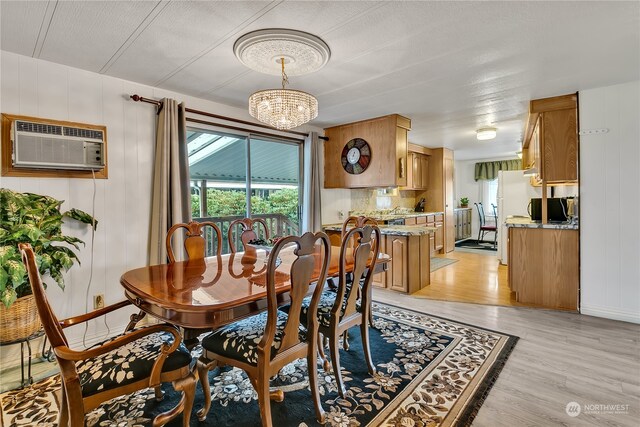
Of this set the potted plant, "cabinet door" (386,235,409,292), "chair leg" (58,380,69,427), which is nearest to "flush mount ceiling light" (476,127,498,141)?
"cabinet door" (386,235,409,292)

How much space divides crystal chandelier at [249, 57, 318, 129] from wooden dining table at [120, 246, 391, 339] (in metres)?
1.10

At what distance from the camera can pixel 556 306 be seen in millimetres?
3479

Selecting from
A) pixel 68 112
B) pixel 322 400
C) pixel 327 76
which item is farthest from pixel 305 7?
pixel 322 400

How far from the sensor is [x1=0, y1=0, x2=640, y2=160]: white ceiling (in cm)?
187

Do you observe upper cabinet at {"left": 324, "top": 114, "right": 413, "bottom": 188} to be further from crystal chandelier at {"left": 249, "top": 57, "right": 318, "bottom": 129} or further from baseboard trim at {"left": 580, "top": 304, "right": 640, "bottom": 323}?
baseboard trim at {"left": 580, "top": 304, "right": 640, "bottom": 323}

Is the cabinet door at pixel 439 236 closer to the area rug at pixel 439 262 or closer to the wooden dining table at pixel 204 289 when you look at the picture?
the area rug at pixel 439 262

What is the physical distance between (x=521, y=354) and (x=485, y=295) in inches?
61.8

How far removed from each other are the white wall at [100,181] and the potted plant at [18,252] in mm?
381

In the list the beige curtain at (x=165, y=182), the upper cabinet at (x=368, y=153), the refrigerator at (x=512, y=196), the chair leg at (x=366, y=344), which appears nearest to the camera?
the chair leg at (x=366, y=344)

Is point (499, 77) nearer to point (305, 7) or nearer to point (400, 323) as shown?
point (305, 7)

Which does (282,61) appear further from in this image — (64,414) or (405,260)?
(405,260)

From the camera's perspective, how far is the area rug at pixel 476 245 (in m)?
7.46

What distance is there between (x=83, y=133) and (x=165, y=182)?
0.73 m

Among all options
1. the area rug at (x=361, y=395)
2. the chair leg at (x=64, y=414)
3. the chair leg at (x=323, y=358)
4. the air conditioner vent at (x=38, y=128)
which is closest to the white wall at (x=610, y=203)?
the area rug at (x=361, y=395)
